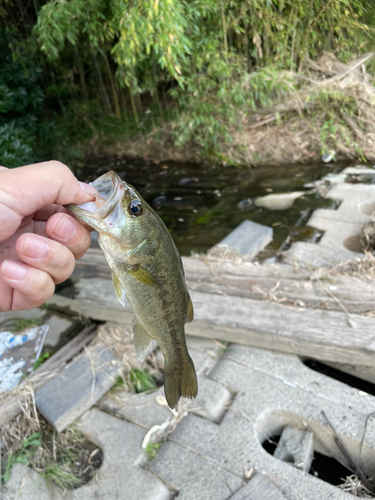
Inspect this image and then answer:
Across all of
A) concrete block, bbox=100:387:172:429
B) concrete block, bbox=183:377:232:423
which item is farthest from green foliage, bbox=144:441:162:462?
concrete block, bbox=183:377:232:423

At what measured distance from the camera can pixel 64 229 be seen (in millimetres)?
1630

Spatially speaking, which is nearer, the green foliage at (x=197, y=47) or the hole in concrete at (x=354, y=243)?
the hole in concrete at (x=354, y=243)

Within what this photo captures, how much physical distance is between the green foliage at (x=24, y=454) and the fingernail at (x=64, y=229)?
194 cm

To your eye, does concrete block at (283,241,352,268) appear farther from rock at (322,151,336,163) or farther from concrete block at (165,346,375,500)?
rock at (322,151,336,163)

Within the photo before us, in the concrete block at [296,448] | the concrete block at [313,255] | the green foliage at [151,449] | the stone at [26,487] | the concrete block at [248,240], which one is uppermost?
the stone at [26,487]

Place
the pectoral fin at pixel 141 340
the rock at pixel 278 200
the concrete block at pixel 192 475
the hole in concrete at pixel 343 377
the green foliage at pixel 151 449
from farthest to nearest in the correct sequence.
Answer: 1. the rock at pixel 278 200
2. the hole in concrete at pixel 343 377
3. the green foliage at pixel 151 449
4. the concrete block at pixel 192 475
5. the pectoral fin at pixel 141 340

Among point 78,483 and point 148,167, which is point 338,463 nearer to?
point 78,483

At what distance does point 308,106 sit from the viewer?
7738 mm

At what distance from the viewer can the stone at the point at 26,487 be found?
240cm

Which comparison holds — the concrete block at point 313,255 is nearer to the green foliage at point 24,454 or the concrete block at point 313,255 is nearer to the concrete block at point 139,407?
the concrete block at point 139,407

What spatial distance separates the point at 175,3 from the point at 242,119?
3.36m

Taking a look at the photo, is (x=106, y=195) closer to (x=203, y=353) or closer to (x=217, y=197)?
(x=203, y=353)

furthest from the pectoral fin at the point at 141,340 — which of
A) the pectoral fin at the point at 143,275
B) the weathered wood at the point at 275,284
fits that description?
the weathered wood at the point at 275,284

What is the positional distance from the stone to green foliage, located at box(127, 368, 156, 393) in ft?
2.94
